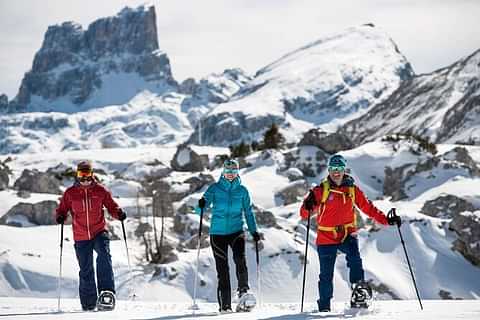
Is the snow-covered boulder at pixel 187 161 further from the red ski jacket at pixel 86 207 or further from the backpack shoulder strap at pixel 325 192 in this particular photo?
the backpack shoulder strap at pixel 325 192

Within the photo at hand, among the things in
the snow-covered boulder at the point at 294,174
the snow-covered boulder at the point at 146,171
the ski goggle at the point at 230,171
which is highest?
the ski goggle at the point at 230,171

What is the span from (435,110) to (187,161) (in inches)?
4298

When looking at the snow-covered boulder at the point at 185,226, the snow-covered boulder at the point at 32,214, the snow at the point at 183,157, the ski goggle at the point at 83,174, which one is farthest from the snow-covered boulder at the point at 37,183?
the ski goggle at the point at 83,174

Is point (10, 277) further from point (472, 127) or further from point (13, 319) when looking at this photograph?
point (472, 127)

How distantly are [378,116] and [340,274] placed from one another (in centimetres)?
16206

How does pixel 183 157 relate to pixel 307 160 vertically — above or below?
below

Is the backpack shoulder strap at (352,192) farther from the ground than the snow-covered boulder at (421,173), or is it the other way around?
the backpack shoulder strap at (352,192)

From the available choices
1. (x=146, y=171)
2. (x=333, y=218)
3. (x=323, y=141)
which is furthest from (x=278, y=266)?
(x=146, y=171)

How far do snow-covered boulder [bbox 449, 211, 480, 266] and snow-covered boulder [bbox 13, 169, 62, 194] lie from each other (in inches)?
1189

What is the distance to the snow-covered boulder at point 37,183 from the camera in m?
52.4

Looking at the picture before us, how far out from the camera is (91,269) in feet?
36.2

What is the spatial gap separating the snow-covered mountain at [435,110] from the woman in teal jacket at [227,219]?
109m

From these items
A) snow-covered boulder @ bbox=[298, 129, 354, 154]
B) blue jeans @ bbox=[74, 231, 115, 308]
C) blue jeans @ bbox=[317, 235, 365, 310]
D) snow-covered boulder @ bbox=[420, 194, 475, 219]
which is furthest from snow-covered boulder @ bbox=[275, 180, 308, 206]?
blue jeans @ bbox=[317, 235, 365, 310]

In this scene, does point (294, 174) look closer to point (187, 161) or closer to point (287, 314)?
point (187, 161)
